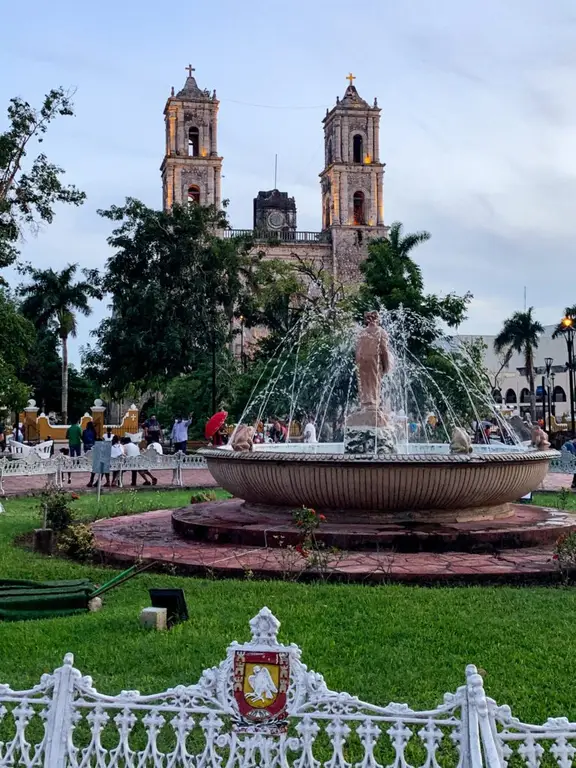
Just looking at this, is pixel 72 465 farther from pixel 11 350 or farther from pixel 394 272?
pixel 394 272

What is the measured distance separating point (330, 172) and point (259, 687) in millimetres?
56375

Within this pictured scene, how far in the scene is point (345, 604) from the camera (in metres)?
5.90

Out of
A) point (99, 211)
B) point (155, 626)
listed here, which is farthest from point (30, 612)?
point (99, 211)

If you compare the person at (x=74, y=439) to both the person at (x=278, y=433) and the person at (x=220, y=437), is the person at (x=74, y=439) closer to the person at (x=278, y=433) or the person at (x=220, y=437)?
the person at (x=220, y=437)

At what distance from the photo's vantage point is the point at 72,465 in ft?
54.1

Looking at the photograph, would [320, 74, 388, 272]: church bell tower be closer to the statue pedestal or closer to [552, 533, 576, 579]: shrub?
the statue pedestal

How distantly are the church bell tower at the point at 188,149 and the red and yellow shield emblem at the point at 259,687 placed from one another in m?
52.2

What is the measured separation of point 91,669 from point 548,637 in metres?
2.69

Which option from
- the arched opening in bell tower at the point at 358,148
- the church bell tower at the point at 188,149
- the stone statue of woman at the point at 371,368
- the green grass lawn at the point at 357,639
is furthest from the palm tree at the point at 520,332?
the green grass lawn at the point at 357,639

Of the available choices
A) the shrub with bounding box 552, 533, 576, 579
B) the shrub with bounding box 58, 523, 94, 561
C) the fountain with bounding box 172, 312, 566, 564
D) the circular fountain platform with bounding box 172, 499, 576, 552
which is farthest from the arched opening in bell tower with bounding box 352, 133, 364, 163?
the shrub with bounding box 552, 533, 576, 579

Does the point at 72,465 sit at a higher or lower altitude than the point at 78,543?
higher

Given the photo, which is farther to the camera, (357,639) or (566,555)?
(566,555)

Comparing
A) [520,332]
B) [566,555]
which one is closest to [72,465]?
[566,555]

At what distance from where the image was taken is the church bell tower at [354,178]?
5597 cm
